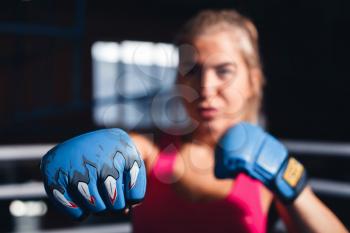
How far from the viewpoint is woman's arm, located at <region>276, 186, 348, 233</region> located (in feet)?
4.83

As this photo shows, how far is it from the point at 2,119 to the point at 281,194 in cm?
473

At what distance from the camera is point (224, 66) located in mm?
1451

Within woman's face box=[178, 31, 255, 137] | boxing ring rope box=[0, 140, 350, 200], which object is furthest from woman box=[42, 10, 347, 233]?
boxing ring rope box=[0, 140, 350, 200]

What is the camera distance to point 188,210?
1.52 m

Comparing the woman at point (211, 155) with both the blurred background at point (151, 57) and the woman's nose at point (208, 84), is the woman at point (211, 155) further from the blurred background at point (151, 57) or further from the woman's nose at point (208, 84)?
the blurred background at point (151, 57)

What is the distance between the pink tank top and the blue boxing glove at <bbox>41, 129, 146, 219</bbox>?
0.30m

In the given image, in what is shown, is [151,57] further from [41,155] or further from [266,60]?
[41,155]

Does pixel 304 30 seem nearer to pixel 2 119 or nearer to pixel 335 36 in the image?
pixel 335 36

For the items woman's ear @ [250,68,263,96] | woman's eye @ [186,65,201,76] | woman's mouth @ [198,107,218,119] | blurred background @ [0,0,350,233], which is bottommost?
blurred background @ [0,0,350,233]

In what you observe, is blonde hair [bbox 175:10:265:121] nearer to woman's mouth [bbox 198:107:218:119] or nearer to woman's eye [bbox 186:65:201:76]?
woman's eye [bbox 186:65:201:76]

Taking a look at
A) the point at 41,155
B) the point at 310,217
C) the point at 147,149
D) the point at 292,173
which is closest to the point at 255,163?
the point at 292,173

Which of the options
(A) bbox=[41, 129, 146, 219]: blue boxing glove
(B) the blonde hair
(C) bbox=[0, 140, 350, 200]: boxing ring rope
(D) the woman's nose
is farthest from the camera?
(C) bbox=[0, 140, 350, 200]: boxing ring rope

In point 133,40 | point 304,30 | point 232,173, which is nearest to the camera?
point 232,173

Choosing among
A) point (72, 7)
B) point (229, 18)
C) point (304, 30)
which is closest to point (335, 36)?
point (304, 30)
